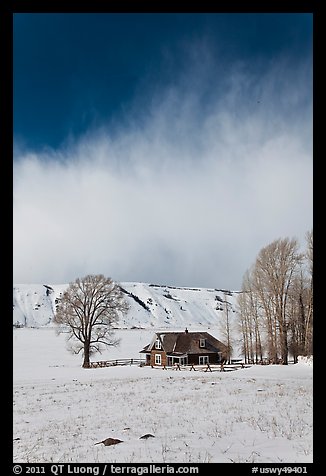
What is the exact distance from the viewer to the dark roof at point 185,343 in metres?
18.5

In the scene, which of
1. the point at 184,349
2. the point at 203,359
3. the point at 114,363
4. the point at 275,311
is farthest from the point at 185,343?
the point at 275,311

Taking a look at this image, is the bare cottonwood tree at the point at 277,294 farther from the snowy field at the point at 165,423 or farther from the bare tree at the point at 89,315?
the bare tree at the point at 89,315

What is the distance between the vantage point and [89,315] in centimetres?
1571

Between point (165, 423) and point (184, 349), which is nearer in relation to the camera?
point (165, 423)

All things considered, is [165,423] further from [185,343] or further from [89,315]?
[185,343]

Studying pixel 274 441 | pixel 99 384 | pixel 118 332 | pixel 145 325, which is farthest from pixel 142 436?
pixel 145 325

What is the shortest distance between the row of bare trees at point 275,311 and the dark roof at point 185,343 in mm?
5238

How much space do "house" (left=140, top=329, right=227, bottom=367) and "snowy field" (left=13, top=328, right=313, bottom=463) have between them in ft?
30.9

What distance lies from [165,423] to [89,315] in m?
11.7

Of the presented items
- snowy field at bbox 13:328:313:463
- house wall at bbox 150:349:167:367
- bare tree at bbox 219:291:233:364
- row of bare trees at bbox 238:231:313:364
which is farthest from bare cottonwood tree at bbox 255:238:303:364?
house wall at bbox 150:349:167:367

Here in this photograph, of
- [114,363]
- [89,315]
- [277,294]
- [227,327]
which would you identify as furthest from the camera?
[114,363]
